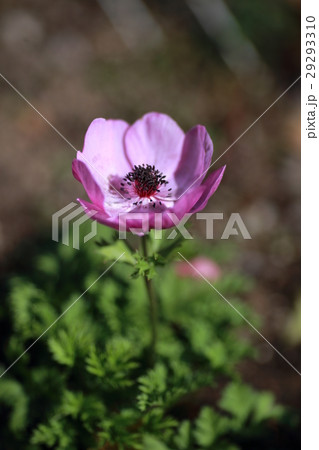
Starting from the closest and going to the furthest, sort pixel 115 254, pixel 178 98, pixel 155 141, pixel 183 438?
pixel 115 254, pixel 155 141, pixel 183 438, pixel 178 98

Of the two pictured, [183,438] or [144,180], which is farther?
[183,438]

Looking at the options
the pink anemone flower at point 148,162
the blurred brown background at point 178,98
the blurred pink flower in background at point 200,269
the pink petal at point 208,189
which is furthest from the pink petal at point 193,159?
the blurred brown background at point 178,98

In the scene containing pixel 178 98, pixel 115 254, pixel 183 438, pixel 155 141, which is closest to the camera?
pixel 115 254

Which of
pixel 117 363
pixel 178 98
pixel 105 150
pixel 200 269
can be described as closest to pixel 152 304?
pixel 117 363

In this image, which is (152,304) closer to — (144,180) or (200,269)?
(144,180)

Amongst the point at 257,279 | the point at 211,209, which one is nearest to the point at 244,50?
the point at 211,209
